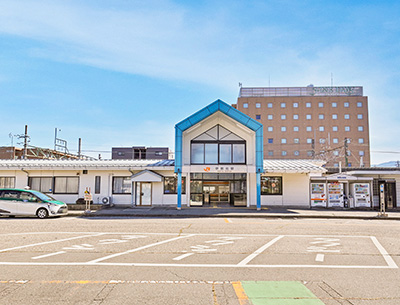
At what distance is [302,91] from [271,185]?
64.9 m

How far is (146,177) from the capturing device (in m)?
23.6

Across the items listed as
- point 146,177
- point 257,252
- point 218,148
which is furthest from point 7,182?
point 257,252

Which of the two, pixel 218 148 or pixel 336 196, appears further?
pixel 336 196

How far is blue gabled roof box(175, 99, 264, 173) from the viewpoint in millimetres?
22453

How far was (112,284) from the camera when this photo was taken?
229 inches

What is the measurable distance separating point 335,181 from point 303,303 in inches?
849

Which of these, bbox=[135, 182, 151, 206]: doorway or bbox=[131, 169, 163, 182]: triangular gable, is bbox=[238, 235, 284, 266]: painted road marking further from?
bbox=[135, 182, 151, 206]: doorway

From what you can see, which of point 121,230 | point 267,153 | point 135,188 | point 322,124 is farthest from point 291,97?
point 121,230

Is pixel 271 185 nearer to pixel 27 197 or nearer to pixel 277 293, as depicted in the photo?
pixel 27 197

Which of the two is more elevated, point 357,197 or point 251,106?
point 251,106

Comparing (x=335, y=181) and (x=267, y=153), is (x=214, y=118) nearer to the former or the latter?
(x=335, y=181)

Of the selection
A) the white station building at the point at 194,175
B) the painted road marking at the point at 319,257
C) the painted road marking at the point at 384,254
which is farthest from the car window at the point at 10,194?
the painted road marking at the point at 384,254

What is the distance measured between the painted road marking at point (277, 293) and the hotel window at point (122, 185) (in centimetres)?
1973

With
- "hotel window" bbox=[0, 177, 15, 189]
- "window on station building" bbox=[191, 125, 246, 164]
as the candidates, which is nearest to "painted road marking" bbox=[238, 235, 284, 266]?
"window on station building" bbox=[191, 125, 246, 164]
